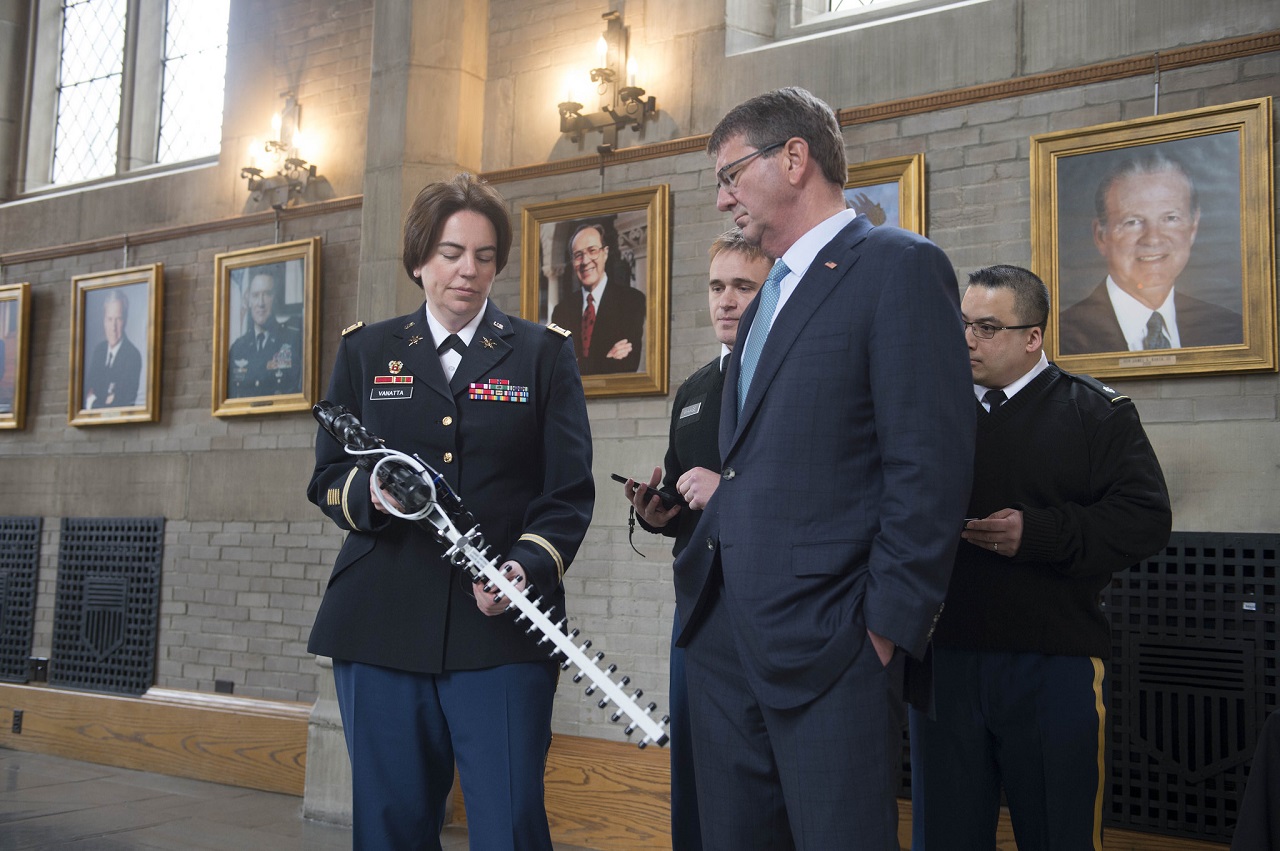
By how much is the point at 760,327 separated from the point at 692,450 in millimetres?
855

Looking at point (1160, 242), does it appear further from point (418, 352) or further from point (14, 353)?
point (14, 353)

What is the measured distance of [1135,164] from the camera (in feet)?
13.5

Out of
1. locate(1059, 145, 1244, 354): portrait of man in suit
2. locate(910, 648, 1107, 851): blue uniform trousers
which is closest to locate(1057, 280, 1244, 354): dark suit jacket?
locate(1059, 145, 1244, 354): portrait of man in suit

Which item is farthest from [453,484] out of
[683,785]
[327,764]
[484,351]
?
Result: [327,764]

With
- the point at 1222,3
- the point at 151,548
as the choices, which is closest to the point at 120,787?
the point at 151,548

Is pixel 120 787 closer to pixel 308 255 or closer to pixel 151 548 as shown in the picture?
pixel 151 548

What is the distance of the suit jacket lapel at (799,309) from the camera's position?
75.3 inches

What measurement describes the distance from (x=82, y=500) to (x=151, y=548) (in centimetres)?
→ 73

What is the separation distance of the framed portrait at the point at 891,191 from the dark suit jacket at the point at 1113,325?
26.6 inches

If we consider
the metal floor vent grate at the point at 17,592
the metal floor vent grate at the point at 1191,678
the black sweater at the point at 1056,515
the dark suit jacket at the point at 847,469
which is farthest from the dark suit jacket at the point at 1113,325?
the metal floor vent grate at the point at 17,592

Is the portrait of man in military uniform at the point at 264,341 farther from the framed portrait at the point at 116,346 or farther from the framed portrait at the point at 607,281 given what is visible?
the framed portrait at the point at 607,281

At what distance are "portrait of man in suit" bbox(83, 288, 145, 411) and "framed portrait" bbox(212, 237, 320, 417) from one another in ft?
2.61

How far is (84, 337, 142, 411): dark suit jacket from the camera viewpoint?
7.16 meters

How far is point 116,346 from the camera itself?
23.8 ft
